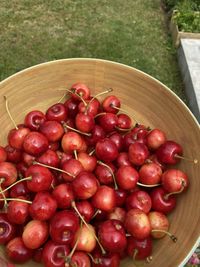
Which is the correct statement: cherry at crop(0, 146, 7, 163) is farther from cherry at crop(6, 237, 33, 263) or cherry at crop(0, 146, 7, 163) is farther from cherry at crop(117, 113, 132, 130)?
cherry at crop(117, 113, 132, 130)

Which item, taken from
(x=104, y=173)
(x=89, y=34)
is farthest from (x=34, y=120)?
(x=89, y=34)

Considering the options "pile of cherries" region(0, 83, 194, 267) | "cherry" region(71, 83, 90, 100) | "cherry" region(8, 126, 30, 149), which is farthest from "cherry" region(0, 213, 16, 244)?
"cherry" region(71, 83, 90, 100)

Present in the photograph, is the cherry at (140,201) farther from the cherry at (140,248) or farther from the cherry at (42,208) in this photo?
the cherry at (42,208)

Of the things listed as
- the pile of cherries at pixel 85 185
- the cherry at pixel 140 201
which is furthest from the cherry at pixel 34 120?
the cherry at pixel 140 201

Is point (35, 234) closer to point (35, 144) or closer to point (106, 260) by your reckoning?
point (106, 260)

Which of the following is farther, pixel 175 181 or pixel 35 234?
pixel 175 181

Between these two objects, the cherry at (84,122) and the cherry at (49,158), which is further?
the cherry at (84,122)
